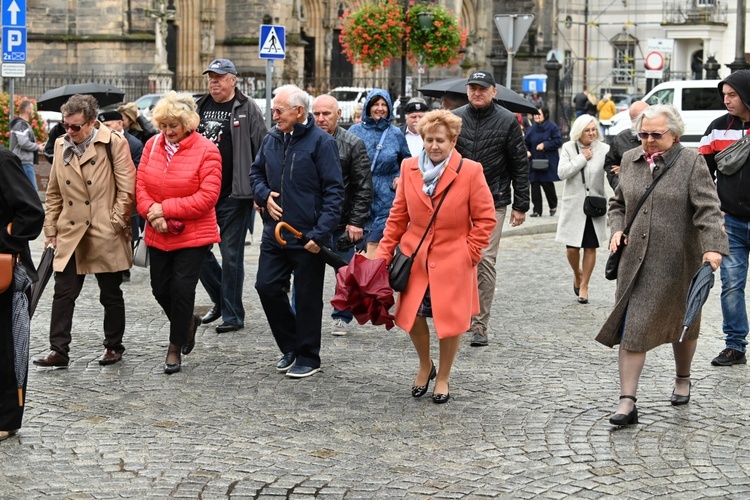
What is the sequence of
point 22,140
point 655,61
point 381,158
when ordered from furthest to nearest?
point 655,61
point 22,140
point 381,158

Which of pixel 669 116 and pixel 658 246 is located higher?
pixel 669 116

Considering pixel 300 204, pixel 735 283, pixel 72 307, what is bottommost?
pixel 72 307

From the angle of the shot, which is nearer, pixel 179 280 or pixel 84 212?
pixel 179 280

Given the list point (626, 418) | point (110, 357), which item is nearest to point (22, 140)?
point (110, 357)

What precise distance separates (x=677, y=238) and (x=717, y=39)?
55346 mm

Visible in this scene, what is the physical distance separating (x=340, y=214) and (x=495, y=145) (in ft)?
6.11

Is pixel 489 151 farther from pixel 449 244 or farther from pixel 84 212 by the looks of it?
pixel 84 212

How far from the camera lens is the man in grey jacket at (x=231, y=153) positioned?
1008cm

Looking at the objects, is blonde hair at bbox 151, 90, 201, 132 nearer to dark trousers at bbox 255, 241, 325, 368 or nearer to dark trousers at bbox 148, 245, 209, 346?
dark trousers at bbox 148, 245, 209, 346

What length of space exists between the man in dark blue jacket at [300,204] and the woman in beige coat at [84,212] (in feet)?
3.28

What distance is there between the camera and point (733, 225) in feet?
30.0

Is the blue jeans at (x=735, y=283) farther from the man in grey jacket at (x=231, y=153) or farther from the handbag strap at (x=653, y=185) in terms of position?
the man in grey jacket at (x=231, y=153)

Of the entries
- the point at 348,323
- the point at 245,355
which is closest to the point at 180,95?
the point at 245,355

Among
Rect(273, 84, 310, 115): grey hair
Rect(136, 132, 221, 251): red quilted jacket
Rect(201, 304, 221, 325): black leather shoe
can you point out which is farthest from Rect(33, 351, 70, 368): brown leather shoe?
Rect(273, 84, 310, 115): grey hair
